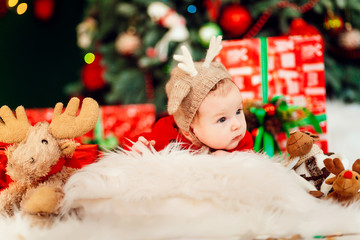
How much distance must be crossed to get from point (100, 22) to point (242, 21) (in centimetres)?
81

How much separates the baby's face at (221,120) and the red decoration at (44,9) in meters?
1.87

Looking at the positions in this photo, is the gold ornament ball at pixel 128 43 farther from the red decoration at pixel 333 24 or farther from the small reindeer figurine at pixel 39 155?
the small reindeer figurine at pixel 39 155

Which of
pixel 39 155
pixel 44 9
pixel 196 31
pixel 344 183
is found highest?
pixel 44 9

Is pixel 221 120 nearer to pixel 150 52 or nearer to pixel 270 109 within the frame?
pixel 270 109

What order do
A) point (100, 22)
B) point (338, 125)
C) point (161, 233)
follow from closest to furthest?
point (161, 233), point (338, 125), point (100, 22)

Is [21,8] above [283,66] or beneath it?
above

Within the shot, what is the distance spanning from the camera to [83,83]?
7.02ft

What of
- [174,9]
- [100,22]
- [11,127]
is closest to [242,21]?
[174,9]

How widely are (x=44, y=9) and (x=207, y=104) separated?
190 centimetres

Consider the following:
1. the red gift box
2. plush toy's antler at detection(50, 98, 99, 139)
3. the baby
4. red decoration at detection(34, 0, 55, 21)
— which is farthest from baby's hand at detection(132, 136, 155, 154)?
red decoration at detection(34, 0, 55, 21)

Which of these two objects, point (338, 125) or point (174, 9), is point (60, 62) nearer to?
point (174, 9)

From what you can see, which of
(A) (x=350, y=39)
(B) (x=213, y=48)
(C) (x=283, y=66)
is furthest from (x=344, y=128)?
(B) (x=213, y=48)

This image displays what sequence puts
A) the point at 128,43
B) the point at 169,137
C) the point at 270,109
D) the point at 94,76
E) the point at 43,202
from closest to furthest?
the point at 43,202 < the point at 169,137 < the point at 270,109 < the point at 128,43 < the point at 94,76

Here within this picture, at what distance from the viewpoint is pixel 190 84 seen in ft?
2.47
